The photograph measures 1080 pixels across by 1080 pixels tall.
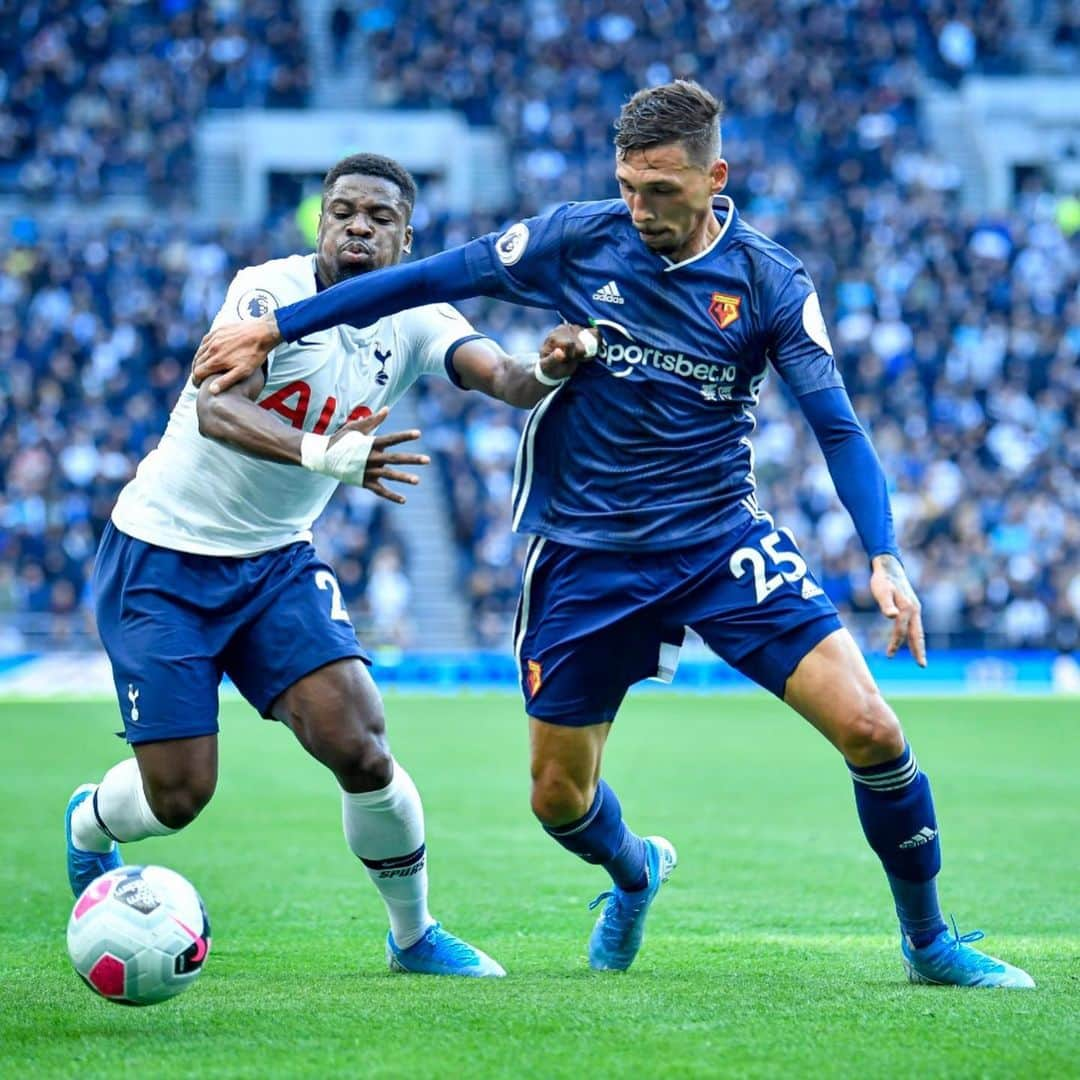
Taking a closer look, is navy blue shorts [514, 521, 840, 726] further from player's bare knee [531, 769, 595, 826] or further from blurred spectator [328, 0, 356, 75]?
blurred spectator [328, 0, 356, 75]

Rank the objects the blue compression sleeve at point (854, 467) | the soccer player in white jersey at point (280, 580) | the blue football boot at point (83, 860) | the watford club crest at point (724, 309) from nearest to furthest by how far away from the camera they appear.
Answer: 1. the blue compression sleeve at point (854, 467)
2. the watford club crest at point (724, 309)
3. the soccer player in white jersey at point (280, 580)
4. the blue football boot at point (83, 860)

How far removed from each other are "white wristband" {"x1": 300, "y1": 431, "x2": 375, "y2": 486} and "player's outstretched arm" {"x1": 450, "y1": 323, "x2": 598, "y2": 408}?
27.7 inches

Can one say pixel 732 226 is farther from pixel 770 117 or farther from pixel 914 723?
pixel 770 117

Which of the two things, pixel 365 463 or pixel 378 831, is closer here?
pixel 365 463

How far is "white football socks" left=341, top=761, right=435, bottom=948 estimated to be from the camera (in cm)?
644

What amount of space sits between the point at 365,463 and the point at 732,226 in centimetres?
163

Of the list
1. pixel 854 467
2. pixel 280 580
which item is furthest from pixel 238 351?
pixel 854 467

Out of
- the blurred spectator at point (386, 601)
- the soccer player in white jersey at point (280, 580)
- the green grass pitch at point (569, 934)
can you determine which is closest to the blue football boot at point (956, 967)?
the green grass pitch at point (569, 934)

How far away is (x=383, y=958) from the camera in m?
6.90

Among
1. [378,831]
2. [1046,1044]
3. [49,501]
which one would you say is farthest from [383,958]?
[49,501]

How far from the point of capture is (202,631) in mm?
6328

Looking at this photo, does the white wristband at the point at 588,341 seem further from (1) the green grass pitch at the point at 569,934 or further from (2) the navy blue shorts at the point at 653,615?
(1) the green grass pitch at the point at 569,934

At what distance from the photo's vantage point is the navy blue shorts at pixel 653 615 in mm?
6055

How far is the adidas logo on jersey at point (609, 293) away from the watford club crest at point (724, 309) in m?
0.32
